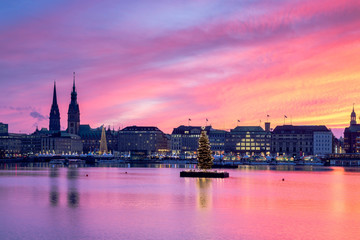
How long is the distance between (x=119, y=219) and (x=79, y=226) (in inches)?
177

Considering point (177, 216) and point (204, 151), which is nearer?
point (177, 216)

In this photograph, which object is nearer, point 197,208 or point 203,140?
point 197,208

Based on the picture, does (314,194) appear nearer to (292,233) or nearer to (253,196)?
(253,196)

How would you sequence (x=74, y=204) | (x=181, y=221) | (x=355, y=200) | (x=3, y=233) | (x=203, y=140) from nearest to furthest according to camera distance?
(x=3, y=233) → (x=181, y=221) → (x=74, y=204) → (x=355, y=200) → (x=203, y=140)

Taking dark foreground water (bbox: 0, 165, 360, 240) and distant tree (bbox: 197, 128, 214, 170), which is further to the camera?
distant tree (bbox: 197, 128, 214, 170)

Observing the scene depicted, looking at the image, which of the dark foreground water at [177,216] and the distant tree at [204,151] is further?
the distant tree at [204,151]

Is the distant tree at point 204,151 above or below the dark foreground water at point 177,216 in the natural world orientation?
above

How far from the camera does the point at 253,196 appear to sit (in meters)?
63.1

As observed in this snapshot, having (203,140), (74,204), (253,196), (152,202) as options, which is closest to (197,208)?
(152,202)

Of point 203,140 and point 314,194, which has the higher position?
point 203,140

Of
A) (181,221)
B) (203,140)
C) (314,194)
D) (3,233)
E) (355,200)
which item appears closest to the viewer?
(3,233)

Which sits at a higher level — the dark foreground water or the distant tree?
the distant tree

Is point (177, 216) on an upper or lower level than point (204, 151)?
lower

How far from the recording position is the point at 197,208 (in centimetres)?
4831
